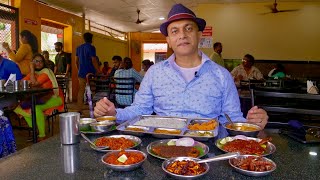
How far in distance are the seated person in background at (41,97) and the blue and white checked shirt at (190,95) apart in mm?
2597

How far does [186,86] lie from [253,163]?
0.98 m

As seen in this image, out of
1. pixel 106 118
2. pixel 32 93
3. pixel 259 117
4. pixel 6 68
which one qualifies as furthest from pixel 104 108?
pixel 6 68

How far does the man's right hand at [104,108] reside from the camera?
1492 mm

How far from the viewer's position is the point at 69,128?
1.17m

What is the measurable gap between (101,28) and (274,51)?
826 centimetres

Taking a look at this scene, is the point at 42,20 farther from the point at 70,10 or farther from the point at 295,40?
the point at 295,40

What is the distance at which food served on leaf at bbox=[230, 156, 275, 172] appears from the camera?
896mm

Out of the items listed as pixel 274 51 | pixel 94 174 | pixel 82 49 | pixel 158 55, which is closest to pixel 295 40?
pixel 274 51

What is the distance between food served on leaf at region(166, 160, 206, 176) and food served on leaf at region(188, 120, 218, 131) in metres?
0.42

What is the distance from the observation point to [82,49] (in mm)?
6402

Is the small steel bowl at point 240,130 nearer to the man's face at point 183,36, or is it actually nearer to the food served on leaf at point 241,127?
the food served on leaf at point 241,127

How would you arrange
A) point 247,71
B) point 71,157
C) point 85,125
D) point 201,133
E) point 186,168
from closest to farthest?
point 186,168 < point 71,157 < point 201,133 < point 85,125 < point 247,71

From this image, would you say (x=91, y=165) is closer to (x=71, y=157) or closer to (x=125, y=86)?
(x=71, y=157)

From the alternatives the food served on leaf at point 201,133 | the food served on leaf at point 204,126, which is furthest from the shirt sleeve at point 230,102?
the food served on leaf at point 201,133
